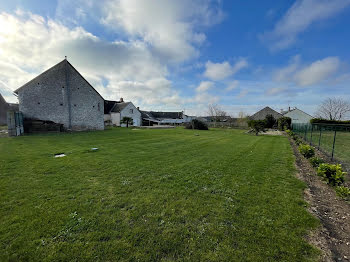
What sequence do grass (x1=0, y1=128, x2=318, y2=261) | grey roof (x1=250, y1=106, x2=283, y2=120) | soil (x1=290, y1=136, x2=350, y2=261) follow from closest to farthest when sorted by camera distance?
grass (x1=0, y1=128, x2=318, y2=261), soil (x1=290, y1=136, x2=350, y2=261), grey roof (x1=250, y1=106, x2=283, y2=120)

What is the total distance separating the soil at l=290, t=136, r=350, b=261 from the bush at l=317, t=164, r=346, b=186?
8.1 inches

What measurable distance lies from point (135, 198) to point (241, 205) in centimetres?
230

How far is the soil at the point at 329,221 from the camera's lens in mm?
2143

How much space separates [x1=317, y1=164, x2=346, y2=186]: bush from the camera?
411 cm

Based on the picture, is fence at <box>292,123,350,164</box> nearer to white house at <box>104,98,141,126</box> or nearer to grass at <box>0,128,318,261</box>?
grass at <box>0,128,318,261</box>

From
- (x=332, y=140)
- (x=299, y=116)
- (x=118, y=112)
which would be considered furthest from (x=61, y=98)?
(x=299, y=116)

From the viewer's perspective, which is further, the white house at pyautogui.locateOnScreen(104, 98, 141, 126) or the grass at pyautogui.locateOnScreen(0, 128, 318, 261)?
the white house at pyautogui.locateOnScreen(104, 98, 141, 126)

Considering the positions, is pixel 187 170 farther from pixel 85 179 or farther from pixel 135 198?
pixel 85 179

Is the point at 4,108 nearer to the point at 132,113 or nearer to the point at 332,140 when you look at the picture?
the point at 132,113

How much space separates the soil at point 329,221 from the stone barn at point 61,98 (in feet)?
73.7

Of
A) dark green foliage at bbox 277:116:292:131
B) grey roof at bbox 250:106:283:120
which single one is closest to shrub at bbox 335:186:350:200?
dark green foliage at bbox 277:116:292:131

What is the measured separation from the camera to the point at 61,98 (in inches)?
712

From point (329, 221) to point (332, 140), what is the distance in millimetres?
12047

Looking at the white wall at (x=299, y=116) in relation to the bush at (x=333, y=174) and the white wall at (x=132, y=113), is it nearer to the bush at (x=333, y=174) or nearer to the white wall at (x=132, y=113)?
the white wall at (x=132, y=113)
